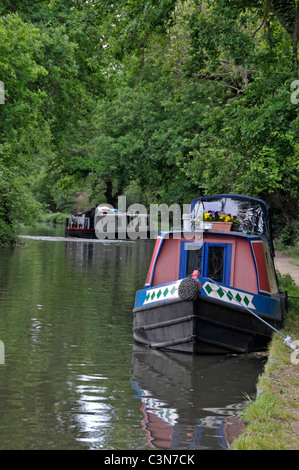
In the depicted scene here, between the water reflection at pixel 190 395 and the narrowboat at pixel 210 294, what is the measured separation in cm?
34

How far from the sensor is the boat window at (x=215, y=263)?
509 inches

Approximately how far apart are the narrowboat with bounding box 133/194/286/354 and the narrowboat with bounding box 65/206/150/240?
124 feet

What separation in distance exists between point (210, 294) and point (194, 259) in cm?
162

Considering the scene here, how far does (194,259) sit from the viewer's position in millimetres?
13125

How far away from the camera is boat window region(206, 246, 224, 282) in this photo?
1292cm

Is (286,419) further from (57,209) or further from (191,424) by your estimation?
(57,209)

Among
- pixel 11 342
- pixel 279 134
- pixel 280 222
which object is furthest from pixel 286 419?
pixel 280 222
